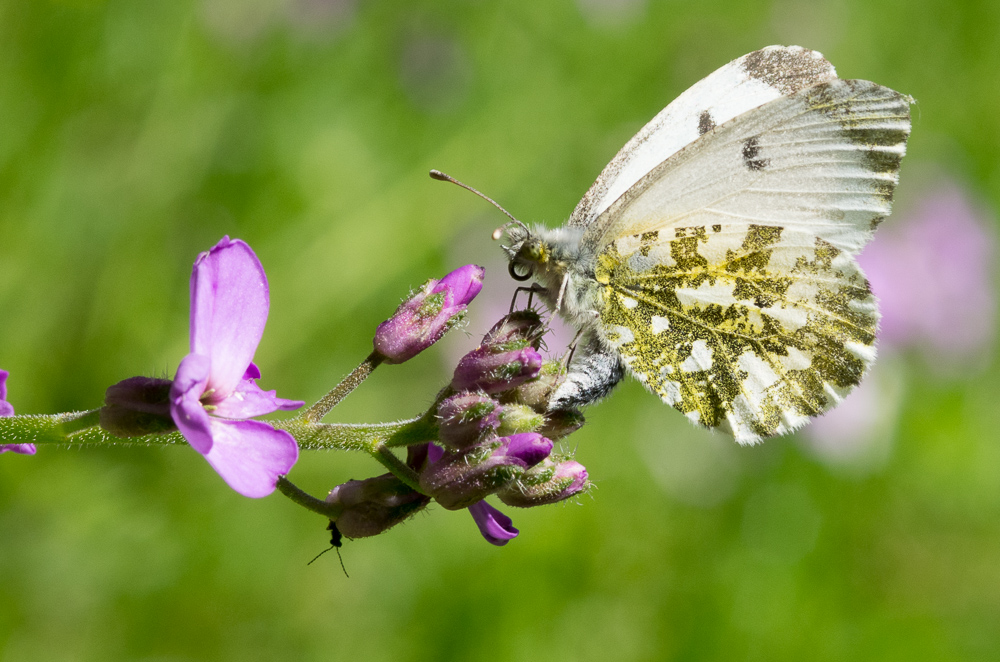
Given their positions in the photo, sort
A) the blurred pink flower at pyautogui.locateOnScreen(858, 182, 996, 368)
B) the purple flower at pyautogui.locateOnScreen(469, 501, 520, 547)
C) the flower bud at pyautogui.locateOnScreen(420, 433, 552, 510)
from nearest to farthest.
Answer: the flower bud at pyautogui.locateOnScreen(420, 433, 552, 510) → the purple flower at pyautogui.locateOnScreen(469, 501, 520, 547) → the blurred pink flower at pyautogui.locateOnScreen(858, 182, 996, 368)

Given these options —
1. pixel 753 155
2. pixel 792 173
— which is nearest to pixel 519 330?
pixel 753 155

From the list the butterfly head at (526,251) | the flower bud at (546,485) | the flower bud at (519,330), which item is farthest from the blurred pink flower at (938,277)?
the flower bud at (546,485)

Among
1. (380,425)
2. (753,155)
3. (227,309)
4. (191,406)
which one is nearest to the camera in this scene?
(191,406)

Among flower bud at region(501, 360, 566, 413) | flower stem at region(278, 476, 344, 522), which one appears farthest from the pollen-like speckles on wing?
flower stem at region(278, 476, 344, 522)

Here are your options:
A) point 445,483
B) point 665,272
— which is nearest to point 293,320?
point 665,272

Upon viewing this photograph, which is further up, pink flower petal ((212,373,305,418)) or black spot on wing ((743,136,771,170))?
black spot on wing ((743,136,771,170))

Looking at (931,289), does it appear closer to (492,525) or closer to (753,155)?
(753,155)

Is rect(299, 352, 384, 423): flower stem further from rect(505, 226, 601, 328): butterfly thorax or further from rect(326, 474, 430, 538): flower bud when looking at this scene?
rect(505, 226, 601, 328): butterfly thorax
